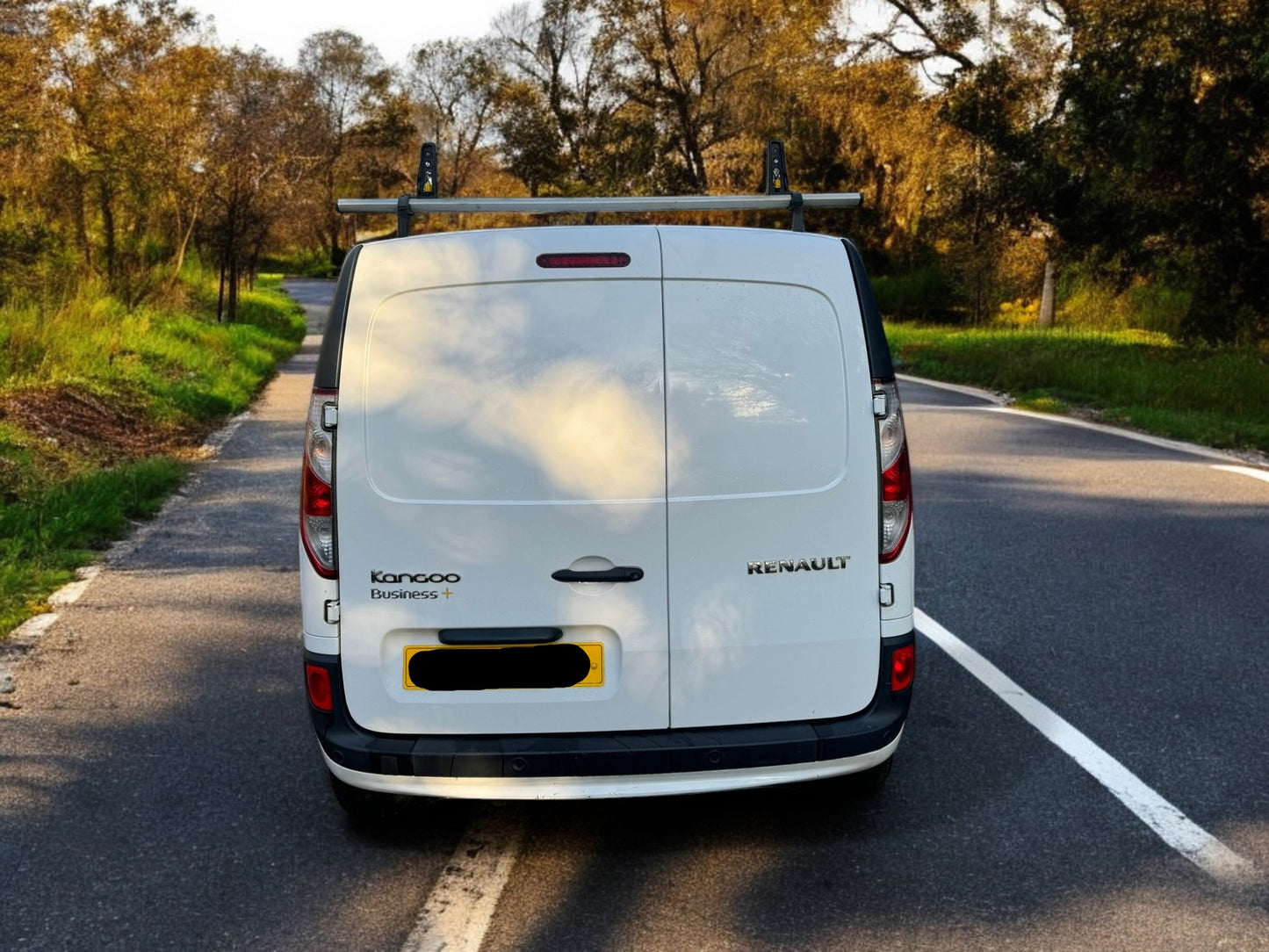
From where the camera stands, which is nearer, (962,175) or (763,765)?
(763,765)

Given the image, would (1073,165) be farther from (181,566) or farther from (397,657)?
(397,657)

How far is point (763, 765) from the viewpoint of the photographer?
414 centimetres

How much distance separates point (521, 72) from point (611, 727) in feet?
194

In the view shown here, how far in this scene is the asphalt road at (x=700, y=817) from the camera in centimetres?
382

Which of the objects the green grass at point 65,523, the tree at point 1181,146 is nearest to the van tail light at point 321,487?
the green grass at point 65,523

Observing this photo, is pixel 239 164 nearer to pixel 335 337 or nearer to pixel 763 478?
pixel 335 337

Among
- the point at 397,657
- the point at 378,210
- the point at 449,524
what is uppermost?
the point at 378,210

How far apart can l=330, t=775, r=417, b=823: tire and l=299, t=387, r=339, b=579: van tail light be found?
28.7 inches

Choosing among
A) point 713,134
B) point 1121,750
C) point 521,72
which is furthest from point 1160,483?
point 521,72

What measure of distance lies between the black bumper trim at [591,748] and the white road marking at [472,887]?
0.32 metres

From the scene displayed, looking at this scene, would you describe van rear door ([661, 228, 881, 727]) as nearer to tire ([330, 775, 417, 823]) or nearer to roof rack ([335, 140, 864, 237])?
roof rack ([335, 140, 864, 237])

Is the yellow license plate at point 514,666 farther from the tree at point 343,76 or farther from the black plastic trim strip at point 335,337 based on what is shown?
the tree at point 343,76

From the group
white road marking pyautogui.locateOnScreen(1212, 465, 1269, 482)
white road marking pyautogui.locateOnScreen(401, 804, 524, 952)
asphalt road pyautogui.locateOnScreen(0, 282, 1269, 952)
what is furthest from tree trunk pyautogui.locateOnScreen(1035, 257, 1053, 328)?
white road marking pyautogui.locateOnScreen(401, 804, 524, 952)

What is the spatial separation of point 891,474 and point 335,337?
1682 millimetres
